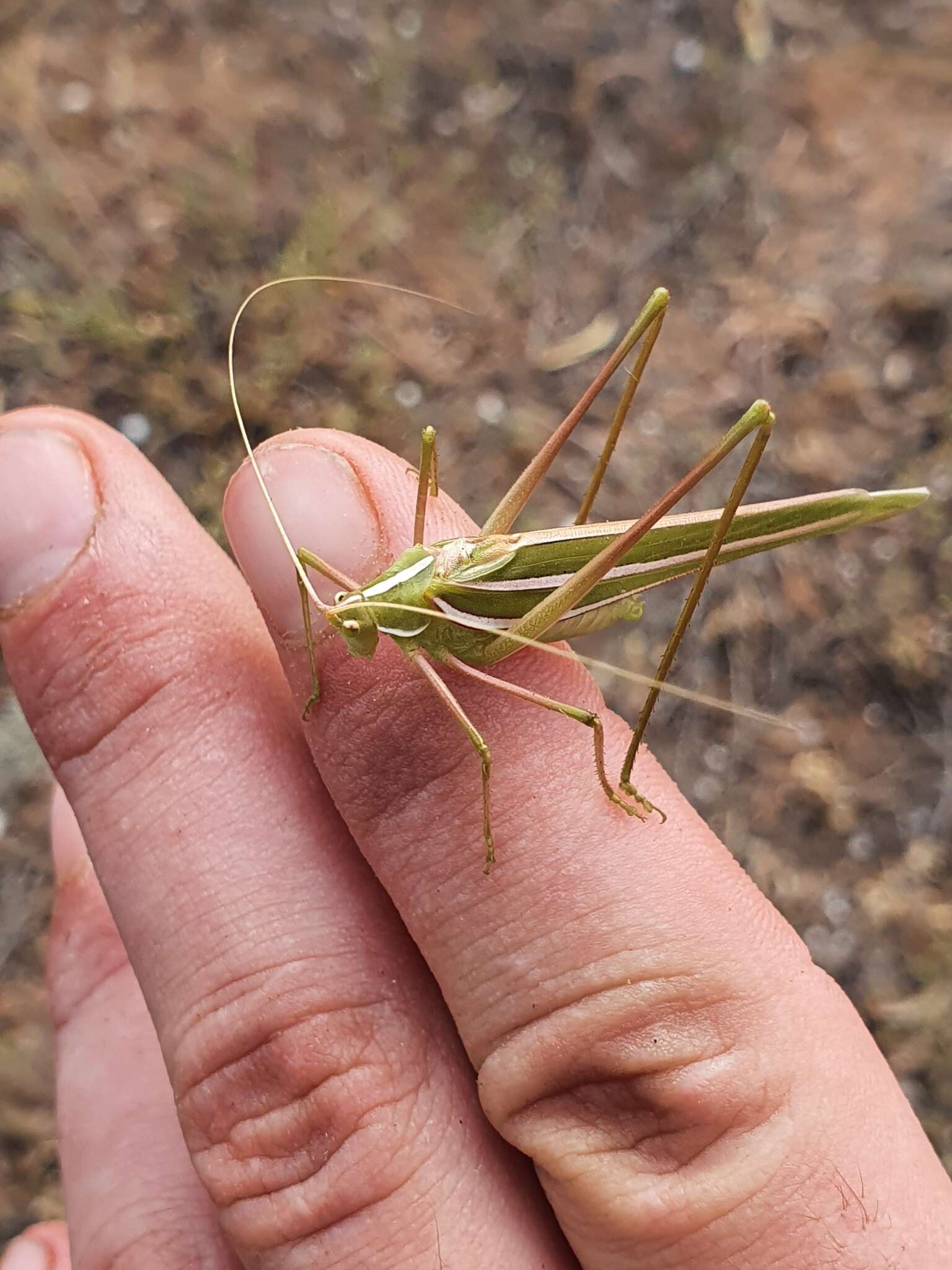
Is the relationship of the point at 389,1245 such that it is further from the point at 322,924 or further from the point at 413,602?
the point at 413,602

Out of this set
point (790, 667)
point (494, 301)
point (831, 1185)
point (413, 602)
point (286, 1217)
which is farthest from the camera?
point (494, 301)

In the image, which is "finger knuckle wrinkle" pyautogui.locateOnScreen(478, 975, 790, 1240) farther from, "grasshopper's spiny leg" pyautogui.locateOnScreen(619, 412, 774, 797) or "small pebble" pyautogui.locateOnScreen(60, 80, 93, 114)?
"small pebble" pyautogui.locateOnScreen(60, 80, 93, 114)

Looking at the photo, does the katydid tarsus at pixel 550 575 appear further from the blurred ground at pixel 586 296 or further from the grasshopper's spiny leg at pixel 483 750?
the blurred ground at pixel 586 296

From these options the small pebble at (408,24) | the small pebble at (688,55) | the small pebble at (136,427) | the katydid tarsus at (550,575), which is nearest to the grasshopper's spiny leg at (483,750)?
the katydid tarsus at (550,575)

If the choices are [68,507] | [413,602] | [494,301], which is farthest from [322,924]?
[494,301]

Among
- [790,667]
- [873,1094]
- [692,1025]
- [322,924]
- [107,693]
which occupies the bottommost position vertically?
[790,667]

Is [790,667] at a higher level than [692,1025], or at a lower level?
lower
